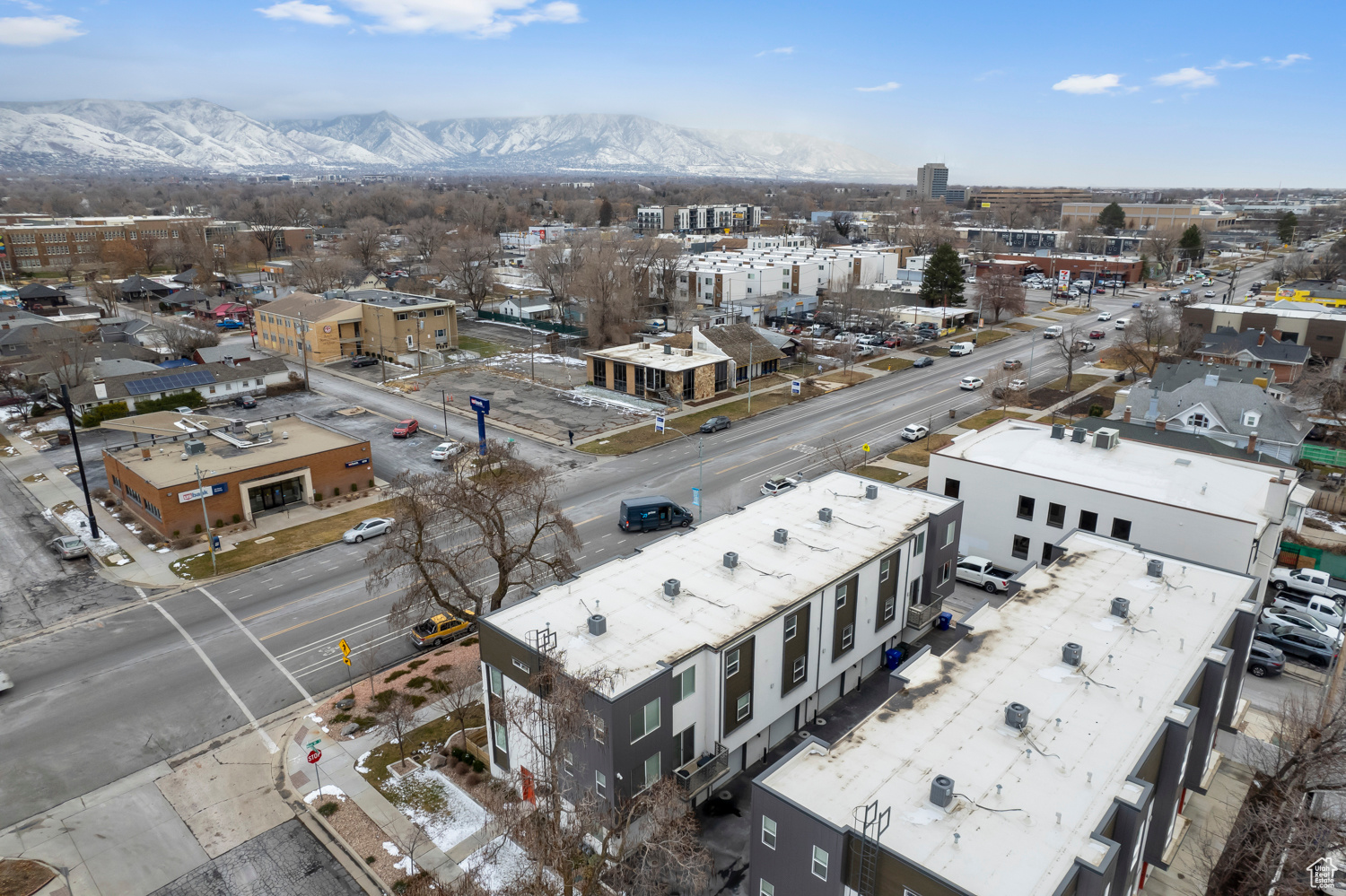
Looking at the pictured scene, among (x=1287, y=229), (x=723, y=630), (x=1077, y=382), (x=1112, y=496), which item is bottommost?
(x=1077, y=382)

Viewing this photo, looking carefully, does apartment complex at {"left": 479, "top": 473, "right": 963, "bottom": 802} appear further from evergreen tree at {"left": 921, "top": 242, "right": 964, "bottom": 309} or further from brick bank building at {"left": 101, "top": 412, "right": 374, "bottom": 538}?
evergreen tree at {"left": 921, "top": 242, "right": 964, "bottom": 309}

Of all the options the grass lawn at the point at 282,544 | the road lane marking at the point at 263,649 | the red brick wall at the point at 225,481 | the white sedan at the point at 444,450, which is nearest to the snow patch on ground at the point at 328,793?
the road lane marking at the point at 263,649

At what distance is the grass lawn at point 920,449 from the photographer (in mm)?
56438

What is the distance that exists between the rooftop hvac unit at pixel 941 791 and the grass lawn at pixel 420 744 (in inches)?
664

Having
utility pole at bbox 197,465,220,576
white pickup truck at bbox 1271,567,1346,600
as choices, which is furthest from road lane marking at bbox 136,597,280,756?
white pickup truck at bbox 1271,567,1346,600

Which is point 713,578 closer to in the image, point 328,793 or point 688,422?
point 328,793

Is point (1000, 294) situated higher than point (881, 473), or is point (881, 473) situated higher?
point (1000, 294)

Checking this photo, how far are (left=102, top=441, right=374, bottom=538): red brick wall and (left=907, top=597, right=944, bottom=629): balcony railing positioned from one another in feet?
120

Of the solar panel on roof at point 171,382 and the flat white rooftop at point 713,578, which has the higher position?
the flat white rooftop at point 713,578

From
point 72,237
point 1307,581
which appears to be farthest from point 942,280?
point 72,237

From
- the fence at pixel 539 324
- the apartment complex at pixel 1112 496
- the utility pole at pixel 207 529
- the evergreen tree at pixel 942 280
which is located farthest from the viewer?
the evergreen tree at pixel 942 280

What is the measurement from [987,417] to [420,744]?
5471 cm

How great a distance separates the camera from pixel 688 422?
2616 inches

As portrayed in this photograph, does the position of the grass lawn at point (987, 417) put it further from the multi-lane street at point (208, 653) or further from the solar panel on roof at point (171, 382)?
the solar panel on roof at point (171, 382)
